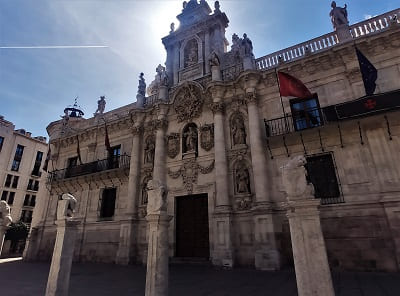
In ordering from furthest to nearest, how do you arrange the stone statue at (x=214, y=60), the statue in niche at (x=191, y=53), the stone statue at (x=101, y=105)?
1. the stone statue at (x=101, y=105)
2. the statue in niche at (x=191, y=53)
3. the stone statue at (x=214, y=60)

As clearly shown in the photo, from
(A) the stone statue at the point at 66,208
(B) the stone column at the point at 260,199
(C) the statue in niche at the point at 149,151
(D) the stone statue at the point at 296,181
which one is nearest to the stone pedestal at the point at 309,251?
(D) the stone statue at the point at 296,181

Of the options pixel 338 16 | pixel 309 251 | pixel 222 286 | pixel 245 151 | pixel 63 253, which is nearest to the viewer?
pixel 309 251

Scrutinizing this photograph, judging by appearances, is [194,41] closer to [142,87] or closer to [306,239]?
[142,87]

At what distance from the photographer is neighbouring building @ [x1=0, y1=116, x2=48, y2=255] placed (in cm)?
3362

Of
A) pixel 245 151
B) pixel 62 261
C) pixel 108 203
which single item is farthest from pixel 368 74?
pixel 108 203

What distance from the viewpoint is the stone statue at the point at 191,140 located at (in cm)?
1443

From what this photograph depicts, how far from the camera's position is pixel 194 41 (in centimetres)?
1816

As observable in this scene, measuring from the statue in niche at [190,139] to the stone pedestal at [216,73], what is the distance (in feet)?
10.5

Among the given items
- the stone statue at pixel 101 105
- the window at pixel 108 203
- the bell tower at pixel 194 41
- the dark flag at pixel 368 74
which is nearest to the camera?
the dark flag at pixel 368 74

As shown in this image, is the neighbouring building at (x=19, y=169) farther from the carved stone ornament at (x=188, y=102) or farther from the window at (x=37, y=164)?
the carved stone ornament at (x=188, y=102)

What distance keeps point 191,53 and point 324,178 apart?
41.1 feet

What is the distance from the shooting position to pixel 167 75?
1741 cm

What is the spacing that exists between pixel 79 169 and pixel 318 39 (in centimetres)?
1784

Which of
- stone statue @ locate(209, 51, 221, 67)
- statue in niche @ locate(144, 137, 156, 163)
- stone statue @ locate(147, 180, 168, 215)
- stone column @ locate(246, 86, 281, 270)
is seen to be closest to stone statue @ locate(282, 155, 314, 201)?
stone statue @ locate(147, 180, 168, 215)
